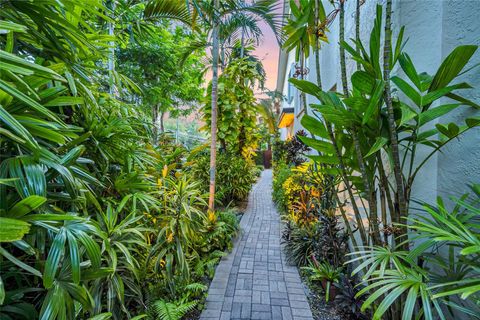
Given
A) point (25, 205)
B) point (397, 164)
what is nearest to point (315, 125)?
point (397, 164)

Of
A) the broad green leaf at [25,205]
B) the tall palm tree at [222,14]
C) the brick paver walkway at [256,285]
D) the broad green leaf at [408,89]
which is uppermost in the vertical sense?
the tall palm tree at [222,14]

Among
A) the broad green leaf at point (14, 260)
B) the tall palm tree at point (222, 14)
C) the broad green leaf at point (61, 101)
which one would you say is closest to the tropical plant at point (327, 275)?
the tall palm tree at point (222, 14)

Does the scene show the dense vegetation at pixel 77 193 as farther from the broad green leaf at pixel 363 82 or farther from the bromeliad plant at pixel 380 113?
the broad green leaf at pixel 363 82

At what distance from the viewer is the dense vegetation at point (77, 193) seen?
48.5 inches

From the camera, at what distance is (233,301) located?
278 cm

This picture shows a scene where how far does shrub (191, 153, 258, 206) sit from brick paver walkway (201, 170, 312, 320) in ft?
6.04

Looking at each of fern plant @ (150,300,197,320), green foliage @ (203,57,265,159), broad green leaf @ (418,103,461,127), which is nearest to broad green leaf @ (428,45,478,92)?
broad green leaf @ (418,103,461,127)

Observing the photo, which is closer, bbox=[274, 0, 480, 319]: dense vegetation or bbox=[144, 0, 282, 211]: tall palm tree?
bbox=[274, 0, 480, 319]: dense vegetation

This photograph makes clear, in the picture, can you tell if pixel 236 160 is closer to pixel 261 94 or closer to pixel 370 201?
pixel 261 94

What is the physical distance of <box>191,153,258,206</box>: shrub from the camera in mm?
6207

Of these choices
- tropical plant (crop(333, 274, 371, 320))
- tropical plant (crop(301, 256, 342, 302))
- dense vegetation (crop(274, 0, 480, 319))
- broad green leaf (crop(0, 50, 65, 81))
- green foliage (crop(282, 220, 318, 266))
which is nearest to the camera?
broad green leaf (crop(0, 50, 65, 81))

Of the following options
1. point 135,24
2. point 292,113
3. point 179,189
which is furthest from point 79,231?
point 292,113

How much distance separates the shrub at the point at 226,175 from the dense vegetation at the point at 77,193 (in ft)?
7.91

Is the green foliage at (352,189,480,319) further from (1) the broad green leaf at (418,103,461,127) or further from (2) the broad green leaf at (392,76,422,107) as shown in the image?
(2) the broad green leaf at (392,76,422,107)
